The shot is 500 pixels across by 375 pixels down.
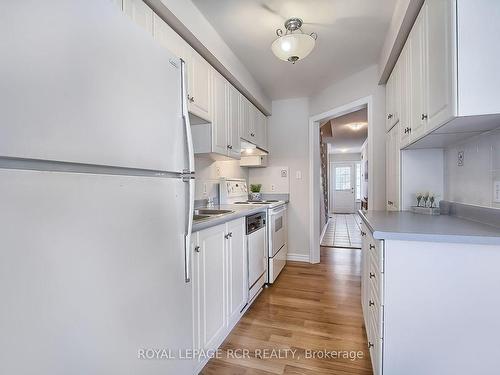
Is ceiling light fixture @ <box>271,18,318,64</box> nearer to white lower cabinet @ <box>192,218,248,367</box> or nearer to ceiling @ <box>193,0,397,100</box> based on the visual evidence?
ceiling @ <box>193,0,397,100</box>

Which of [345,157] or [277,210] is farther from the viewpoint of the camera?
[345,157]

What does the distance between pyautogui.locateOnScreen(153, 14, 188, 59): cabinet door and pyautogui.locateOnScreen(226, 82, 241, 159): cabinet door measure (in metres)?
0.76

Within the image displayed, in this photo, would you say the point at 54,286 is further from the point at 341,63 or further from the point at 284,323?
the point at 341,63

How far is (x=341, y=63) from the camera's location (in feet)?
8.84

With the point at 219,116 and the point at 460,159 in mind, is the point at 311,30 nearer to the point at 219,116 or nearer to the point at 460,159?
the point at 219,116

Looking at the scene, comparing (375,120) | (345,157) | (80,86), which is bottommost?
(80,86)

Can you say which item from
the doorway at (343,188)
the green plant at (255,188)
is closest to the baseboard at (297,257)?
the green plant at (255,188)

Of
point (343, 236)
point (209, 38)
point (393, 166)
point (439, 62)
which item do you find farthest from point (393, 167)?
point (343, 236)

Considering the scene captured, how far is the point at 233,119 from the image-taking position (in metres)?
2.59

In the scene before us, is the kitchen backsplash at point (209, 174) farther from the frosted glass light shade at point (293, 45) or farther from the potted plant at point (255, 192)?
the frosted glass light shade at point (293, 45)

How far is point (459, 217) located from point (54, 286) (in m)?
2.10

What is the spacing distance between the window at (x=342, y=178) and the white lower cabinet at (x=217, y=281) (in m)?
8.45

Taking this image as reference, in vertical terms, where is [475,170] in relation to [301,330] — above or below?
above

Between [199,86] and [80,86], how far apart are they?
143 cm
